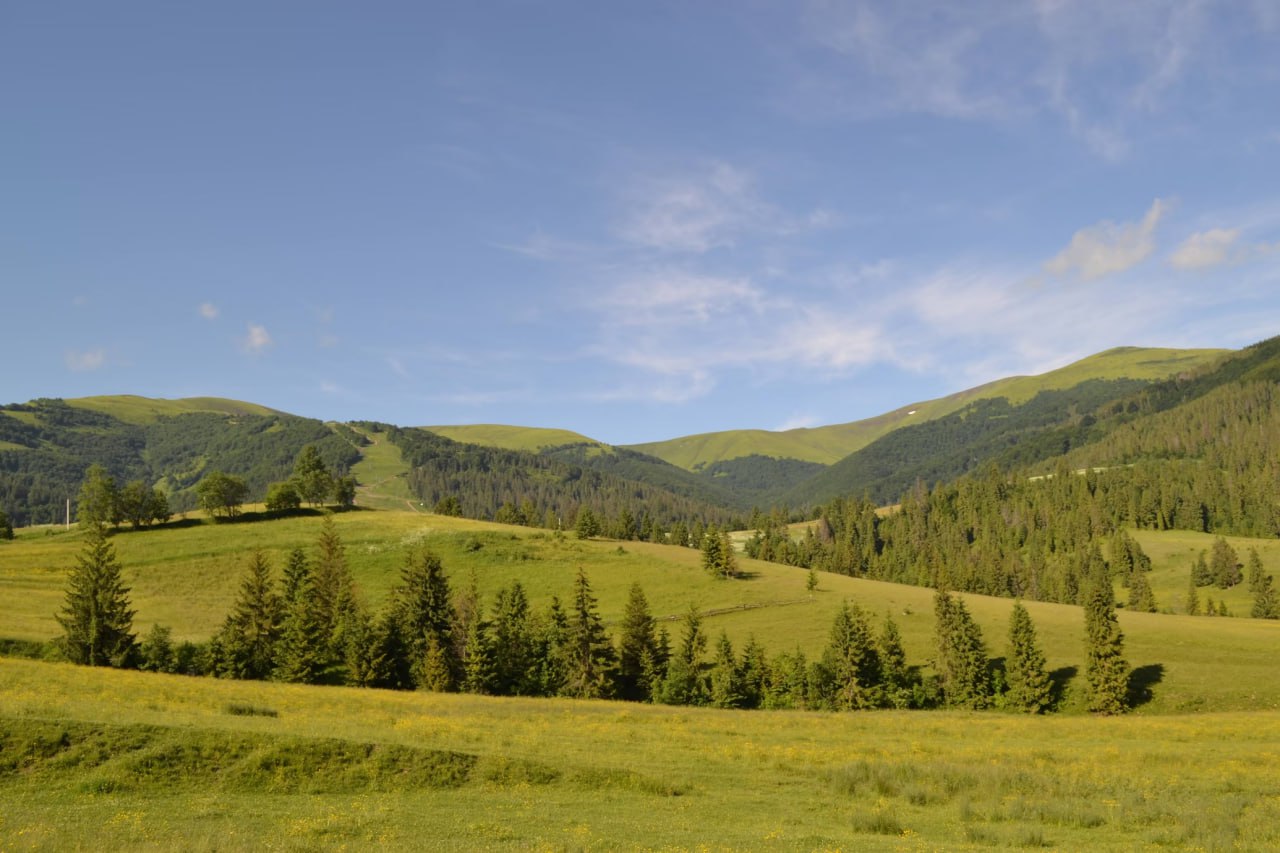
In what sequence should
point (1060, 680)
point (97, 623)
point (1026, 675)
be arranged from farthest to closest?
point (1060, 680)
point (1026, 675)
point (97, 623)

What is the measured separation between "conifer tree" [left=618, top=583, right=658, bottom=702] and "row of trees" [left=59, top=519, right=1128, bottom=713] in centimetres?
11

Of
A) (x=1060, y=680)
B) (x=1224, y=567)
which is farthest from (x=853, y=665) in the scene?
(x=1224, y=567)

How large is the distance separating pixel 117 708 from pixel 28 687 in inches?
364

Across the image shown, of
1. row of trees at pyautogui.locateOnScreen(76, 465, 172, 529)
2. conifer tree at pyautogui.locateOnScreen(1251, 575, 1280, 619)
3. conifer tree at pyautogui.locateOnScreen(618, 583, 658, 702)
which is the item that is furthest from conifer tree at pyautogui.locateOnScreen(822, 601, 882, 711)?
row of trees at pyautogui.locateOnScreen(76, 465, 172, 529)

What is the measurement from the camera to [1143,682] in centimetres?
7375

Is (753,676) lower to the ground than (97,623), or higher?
lower

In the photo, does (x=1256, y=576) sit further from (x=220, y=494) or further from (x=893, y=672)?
(x=220, y=494)

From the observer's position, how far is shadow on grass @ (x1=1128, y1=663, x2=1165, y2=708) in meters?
70.6

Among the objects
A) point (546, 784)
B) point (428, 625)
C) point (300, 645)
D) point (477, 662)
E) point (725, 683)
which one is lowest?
point (725, 683)

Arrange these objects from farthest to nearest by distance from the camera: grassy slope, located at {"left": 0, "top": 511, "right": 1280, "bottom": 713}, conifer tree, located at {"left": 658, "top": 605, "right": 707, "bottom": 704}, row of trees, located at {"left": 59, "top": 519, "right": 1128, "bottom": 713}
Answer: grassy slope, located at {"left": 0, "top": 511, "right": 1280, "bottom": 713} → conifer tree, located at {"left": 658, "top": 605, "right": 707, "bottom": 704} → row of trees, located at {"left": 59, "top": 519, "right": 1128, "bottom": 713}

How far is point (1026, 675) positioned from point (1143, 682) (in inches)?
530

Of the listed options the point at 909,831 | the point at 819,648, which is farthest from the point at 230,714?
the point at 819,648

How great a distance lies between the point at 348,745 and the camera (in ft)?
91.5

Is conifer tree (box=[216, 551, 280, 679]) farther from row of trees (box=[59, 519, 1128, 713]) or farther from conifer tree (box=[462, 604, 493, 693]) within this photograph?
conifer tree (box=[462, 604, 493, 693])
